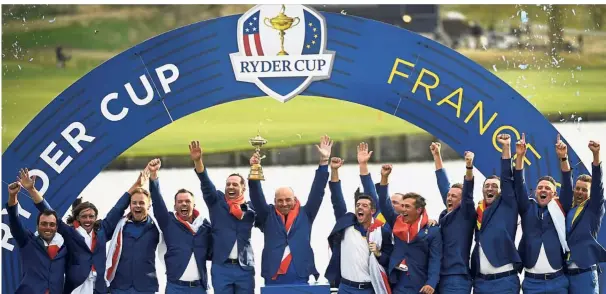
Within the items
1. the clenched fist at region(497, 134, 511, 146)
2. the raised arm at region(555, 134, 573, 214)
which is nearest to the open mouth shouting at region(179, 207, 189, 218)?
the clenched fist at region(497, 134, 511, 146)

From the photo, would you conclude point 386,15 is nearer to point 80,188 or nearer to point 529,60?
point 529,60

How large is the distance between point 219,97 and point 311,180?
0.88 meters

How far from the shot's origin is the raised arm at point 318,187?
9.05m

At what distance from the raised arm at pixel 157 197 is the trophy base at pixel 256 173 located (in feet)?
1.98

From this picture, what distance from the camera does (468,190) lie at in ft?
29.1

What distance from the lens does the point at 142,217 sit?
897 cm

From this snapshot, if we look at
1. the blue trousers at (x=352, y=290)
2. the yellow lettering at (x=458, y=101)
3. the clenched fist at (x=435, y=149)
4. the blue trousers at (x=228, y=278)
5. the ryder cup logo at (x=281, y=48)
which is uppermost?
the ryder cup logo at (x=281, y=48)

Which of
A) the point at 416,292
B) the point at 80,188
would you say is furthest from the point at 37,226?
the point at 416,292

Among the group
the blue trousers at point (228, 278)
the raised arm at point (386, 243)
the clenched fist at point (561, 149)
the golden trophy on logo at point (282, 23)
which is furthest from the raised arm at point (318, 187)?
the clenched fist at point (561, 149)

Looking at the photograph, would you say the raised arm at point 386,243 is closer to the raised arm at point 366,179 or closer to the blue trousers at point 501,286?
the raised arm at point 366,179

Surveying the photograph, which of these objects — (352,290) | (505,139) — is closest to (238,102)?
(352,290)

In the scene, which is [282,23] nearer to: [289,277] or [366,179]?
[366,179]

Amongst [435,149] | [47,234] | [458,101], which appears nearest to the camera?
[47,234]

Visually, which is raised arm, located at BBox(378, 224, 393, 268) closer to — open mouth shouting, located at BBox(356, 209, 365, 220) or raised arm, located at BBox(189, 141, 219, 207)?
open mouth shouting, located at BBox(356, 209, 365, 220)
